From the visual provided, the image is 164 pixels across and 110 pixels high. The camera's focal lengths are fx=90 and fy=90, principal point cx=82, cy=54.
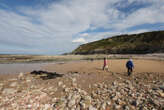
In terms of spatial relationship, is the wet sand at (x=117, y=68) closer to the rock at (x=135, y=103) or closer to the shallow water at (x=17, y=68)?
the shallow water at (x=17, y=68)

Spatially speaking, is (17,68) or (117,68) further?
(17,68)

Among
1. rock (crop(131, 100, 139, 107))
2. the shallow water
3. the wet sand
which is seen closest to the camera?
rock (crop(131, 100, 139, 107))

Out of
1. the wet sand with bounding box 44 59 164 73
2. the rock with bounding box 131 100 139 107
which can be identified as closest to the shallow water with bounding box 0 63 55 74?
the wet sand with bounding box 44 59 164 73

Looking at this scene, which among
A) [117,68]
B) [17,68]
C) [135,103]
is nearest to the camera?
[135,103]

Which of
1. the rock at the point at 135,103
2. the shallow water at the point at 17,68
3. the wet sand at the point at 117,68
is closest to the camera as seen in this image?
the rock at the point at 135,103

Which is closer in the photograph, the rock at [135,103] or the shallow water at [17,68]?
the rock at [135,103]

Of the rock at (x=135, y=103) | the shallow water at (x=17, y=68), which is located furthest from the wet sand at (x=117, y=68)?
the rock at (x=135, y=103)

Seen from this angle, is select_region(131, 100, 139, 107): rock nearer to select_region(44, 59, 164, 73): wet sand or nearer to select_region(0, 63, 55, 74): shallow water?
select_region(44, 59, 164, 73): wet sand

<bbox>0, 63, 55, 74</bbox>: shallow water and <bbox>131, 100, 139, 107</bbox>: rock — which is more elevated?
<bbox>131, 100, 139, 107</bbox>: rock

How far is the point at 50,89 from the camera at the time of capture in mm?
5559

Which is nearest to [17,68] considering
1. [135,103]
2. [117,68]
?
[117,68]

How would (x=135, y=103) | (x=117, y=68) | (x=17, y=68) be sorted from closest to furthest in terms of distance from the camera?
(x=135, y=103) → (x=117, y=68) → (x=17, y=68)

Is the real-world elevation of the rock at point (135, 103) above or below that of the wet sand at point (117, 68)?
above

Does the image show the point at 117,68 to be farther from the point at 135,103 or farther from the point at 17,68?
the point at 17,68
